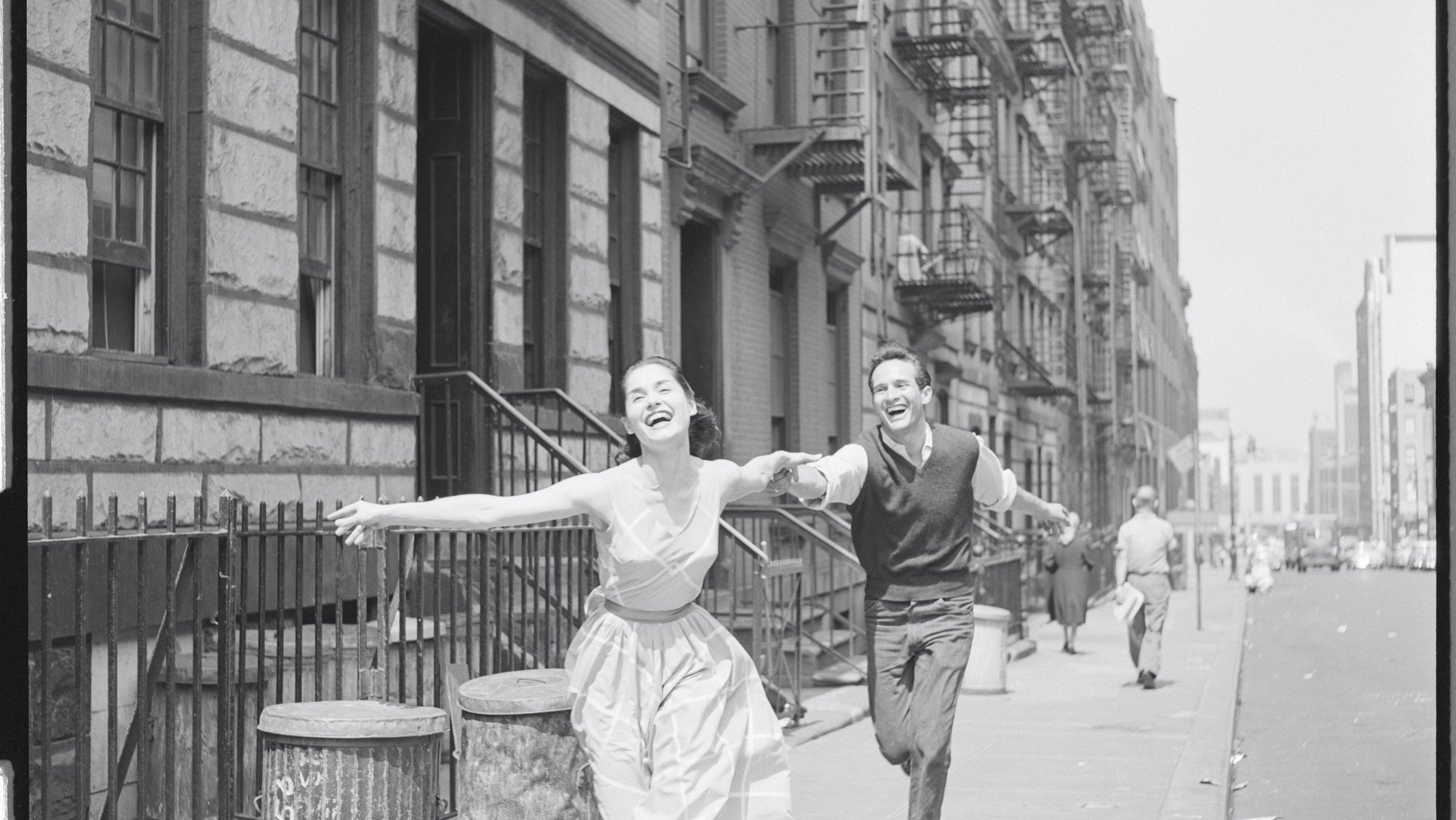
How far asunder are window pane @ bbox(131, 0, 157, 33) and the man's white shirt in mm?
4279

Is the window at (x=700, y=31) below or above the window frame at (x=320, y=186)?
above

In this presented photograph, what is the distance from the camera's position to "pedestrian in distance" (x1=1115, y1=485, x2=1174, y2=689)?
1658cm

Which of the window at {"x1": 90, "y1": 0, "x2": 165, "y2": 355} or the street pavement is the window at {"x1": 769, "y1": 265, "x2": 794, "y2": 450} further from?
the window at {"x1": 90, "y1": 0, "x2": 165, "y2": 355}

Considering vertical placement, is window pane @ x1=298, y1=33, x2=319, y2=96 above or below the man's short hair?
above

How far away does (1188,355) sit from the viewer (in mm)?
92250

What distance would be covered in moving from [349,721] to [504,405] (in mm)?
5185

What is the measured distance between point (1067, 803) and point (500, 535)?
3343 millimetres

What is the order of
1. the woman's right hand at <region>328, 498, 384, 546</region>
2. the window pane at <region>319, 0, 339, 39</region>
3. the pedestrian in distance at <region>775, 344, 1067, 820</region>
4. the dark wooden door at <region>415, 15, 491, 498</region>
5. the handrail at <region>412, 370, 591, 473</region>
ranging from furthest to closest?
the dark wooden door at <region>415, 15, 491, 498</region> < the handrail at <region>412, 370, 591, 473</region> < the window pane at <region>319, 0, 339, 39</region> < the pedestrian in distance at <region>775, 344, 1067, 820</region> < the woman's right hand at <region>328, 498, 384, 546</region>

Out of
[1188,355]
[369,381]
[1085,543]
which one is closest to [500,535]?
[369,381]

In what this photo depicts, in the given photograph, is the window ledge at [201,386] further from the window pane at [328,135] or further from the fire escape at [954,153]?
the fire escape at [954,153]

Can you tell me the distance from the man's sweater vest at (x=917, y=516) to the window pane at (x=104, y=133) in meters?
4.00

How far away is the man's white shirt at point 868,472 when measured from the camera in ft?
22.4

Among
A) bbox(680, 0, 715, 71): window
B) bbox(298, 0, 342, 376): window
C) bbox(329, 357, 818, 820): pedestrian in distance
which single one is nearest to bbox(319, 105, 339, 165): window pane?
bbox(298, 0, 342, 376): window

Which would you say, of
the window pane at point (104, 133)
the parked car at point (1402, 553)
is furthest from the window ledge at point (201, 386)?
the parked car at point (1402, 553)
